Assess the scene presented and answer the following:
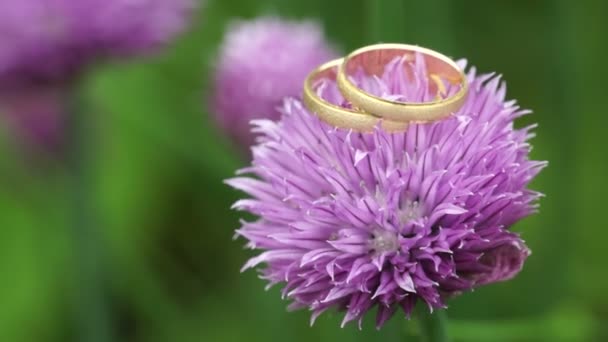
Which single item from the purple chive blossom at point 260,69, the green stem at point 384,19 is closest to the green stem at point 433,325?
the green stem at point 384,19

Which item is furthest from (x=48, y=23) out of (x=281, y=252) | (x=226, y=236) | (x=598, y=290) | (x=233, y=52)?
(x=598, y=290)

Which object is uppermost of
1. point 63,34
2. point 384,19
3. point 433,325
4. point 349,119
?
point 63,34

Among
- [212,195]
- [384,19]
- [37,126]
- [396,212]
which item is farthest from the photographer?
[37,126]

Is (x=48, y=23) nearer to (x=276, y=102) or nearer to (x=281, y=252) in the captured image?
(x=276, y=102)

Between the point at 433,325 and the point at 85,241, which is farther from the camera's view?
the point at 85,241

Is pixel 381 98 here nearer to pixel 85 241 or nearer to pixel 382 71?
pixel 382 71

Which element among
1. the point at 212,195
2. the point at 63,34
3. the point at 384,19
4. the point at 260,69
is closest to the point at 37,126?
the point at 212,195

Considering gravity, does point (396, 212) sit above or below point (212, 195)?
below
